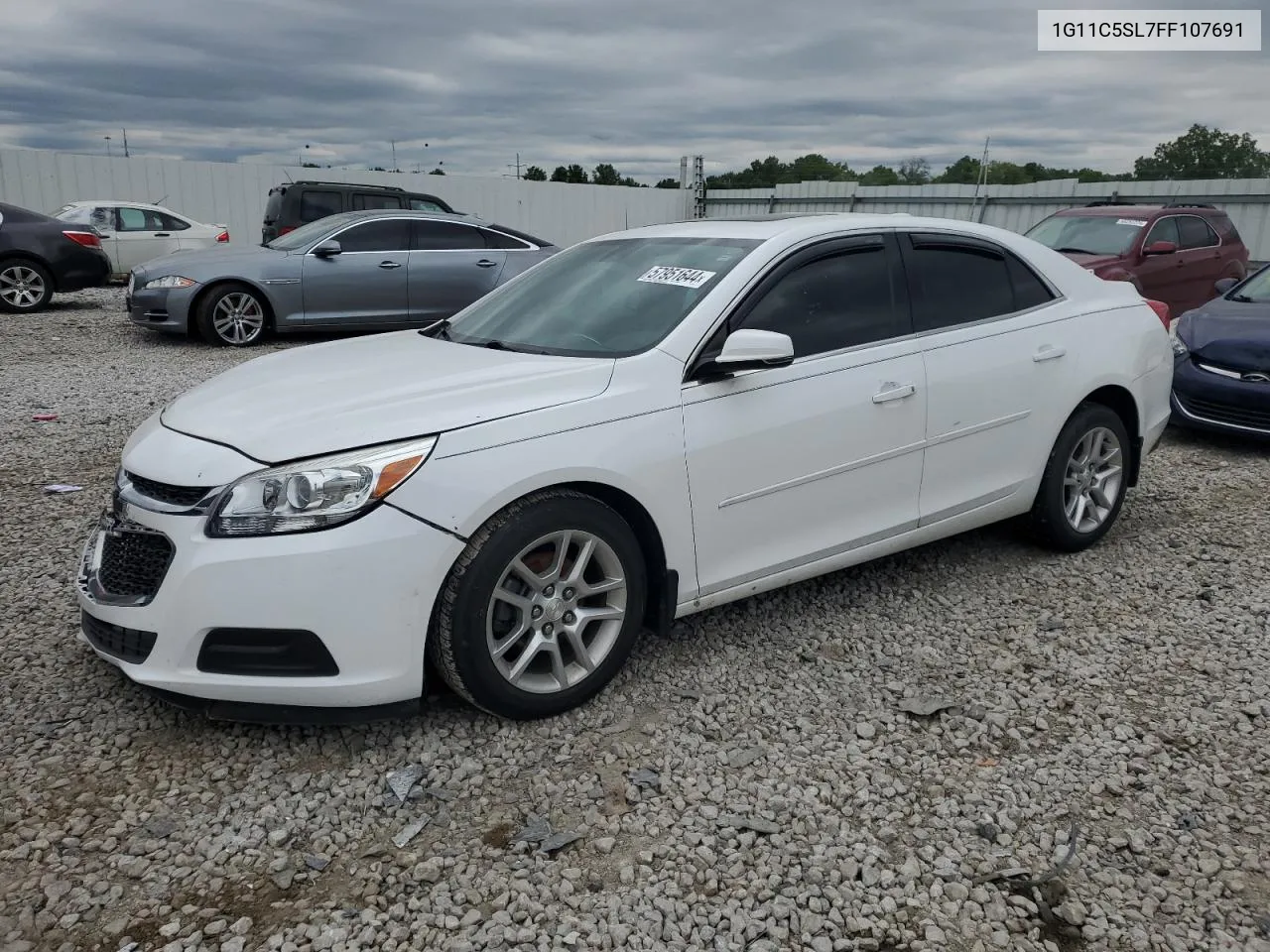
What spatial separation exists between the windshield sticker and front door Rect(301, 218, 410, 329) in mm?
7818

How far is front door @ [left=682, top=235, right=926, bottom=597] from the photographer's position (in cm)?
353

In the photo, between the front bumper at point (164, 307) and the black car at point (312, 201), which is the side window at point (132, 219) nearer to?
the black car at point (312, 201)

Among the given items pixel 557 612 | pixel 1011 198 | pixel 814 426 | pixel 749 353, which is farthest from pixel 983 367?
pixel 1011 198

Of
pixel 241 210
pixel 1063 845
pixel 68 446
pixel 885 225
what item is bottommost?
pixel 1063 845

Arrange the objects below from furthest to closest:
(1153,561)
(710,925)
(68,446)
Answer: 1. (68,446)
2. (1153,561)
3. (710,925)

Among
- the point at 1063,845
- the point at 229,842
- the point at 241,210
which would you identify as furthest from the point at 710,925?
the point at 241,210

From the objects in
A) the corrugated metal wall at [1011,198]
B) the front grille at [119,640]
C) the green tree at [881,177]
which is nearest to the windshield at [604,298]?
the front grille at [119,640]

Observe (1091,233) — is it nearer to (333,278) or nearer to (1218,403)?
(1218,403)

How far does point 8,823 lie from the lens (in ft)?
9.16

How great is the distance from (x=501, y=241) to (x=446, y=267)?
858 millimetres

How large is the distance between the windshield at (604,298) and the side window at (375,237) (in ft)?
23.9

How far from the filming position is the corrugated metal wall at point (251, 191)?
20109mm

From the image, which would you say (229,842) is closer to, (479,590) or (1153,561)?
(479,590)

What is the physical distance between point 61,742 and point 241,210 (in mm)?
21677
